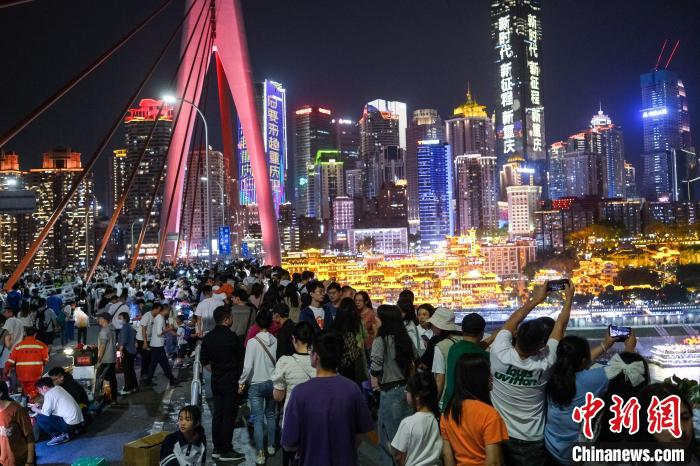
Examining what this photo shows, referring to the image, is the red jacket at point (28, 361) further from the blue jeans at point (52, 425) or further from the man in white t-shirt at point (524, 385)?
the man in white t-shirt at point (524, 385)

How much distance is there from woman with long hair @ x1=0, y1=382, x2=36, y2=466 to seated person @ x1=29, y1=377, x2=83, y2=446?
5.70 ft

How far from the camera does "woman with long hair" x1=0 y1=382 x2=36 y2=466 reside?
503cm

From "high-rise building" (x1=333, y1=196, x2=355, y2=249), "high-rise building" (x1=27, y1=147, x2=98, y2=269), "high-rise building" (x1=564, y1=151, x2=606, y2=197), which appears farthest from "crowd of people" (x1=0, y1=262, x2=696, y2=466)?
"high-rise building" (x1=564, y1=151, x2=606, y2=197)

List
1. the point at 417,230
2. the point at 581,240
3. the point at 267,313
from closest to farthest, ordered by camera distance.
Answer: the point at 267,313 → the point at 581,240 → the point at 417,230

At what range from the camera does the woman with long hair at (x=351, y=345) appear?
5.63 meters

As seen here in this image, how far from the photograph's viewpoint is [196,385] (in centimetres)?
613

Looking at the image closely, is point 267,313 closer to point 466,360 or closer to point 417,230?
point 466,360

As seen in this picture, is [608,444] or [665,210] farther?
[665,210]

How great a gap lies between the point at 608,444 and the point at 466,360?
1.10 m

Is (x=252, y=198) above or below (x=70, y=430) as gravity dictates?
above

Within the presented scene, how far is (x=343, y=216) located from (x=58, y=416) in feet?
464

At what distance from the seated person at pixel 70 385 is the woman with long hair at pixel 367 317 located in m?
3.27

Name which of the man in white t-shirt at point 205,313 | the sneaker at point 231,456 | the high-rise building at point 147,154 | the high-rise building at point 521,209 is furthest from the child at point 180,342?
the high-rise building at point 521,209

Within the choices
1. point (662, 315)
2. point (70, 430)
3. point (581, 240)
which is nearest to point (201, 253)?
point (581, 240)
